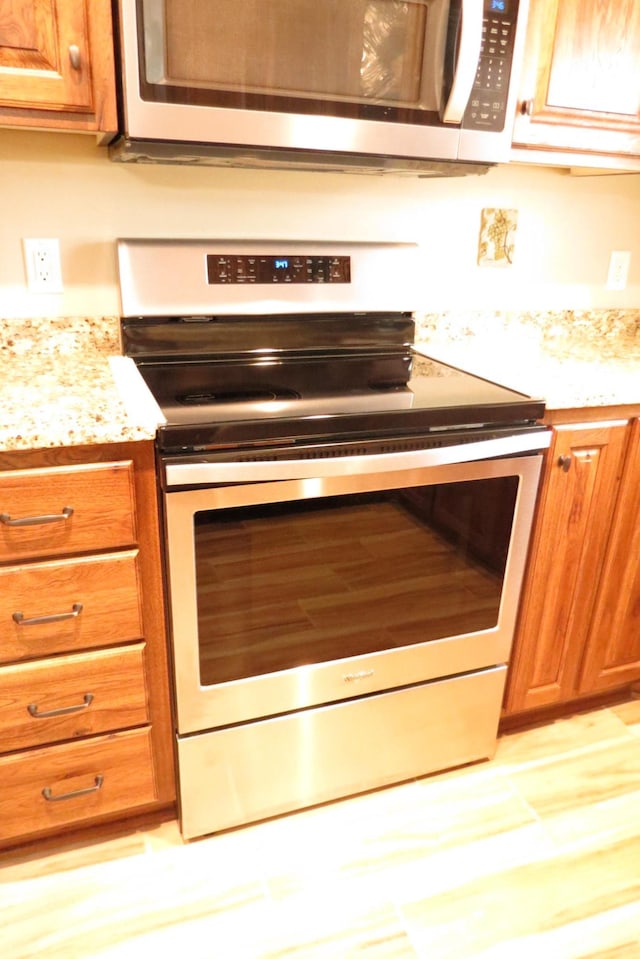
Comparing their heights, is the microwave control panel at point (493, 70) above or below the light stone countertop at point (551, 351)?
above

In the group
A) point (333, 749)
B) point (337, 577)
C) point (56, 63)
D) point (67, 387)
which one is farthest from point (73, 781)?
point (56, 63)

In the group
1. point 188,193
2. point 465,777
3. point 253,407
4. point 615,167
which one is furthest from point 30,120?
point 465,777

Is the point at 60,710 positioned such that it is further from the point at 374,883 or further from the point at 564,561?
the point at 564,561

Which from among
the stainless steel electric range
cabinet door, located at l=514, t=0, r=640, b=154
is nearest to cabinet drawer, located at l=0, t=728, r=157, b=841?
the stainless steel electric range

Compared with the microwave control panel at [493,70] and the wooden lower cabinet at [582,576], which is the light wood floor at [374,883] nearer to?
the wooden lower cabinet at [582,576]

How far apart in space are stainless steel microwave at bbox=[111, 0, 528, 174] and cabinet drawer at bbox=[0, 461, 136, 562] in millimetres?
576

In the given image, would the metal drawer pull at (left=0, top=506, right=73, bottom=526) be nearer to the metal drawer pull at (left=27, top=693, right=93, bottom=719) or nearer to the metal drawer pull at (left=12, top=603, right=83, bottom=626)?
the metal drawer pull at (left=12, top=603, right=83, bottom=626)

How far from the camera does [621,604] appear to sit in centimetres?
165

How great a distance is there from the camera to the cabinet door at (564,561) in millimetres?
1434

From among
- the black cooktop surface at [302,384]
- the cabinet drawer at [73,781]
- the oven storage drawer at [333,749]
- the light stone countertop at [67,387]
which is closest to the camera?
the light stone countertop at [67,387]

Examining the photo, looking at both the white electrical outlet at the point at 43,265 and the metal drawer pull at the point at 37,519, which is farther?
the white electrical outlet at the point at 43,265


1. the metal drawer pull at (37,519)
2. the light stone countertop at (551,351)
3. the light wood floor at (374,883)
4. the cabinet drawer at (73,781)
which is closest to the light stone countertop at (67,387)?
the metal drawer pull at (37,519)

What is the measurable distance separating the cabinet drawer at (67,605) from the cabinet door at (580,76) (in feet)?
3.96

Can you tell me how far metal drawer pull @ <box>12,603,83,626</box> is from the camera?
3.72ft
